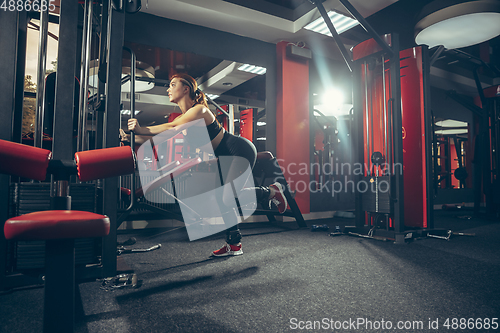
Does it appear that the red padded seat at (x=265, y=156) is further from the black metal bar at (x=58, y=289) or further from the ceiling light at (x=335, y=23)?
the black metal bar at (x=58, y=289)

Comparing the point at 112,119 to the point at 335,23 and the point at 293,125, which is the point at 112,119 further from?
the point at 335,23

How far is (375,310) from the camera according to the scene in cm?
146

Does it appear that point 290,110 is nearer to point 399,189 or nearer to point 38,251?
point 399,189

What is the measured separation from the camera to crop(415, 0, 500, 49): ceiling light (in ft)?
11.5

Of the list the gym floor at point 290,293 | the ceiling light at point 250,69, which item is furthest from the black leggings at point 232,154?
the ceiling light at point 250,69

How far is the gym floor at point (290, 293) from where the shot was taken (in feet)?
4.37

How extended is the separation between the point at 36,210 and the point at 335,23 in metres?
5.08

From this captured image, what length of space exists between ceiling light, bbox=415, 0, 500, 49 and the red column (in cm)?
200

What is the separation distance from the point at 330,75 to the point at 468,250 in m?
4.84

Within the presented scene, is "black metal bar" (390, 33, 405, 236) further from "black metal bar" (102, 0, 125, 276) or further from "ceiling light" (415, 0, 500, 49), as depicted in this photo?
"black metal bar" (102, 0, 125, 276)

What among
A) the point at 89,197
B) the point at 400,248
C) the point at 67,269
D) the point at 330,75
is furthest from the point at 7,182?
the point at 330,75

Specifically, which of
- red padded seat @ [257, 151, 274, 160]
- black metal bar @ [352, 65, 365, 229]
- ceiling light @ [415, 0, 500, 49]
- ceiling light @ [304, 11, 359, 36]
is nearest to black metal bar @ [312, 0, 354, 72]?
black metal bar @ [352, 65, 365, 229]

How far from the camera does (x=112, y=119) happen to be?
202cm

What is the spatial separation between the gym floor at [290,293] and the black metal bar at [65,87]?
87 centimetres
